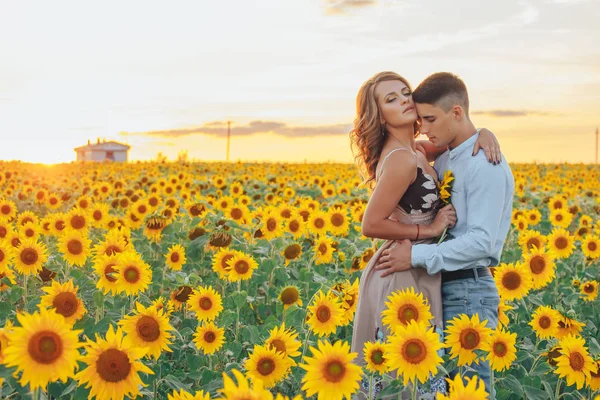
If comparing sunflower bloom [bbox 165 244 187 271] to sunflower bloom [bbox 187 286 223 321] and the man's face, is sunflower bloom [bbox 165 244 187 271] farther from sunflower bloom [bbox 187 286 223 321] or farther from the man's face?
the man's face

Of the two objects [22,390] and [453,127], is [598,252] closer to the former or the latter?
[453,127]

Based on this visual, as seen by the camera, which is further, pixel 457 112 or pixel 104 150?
pixel 104 150

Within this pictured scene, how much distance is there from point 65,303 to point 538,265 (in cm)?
333

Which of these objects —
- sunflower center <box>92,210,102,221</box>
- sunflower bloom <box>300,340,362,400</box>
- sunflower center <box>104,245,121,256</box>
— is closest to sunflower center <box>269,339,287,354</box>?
sunflower bloom <box>300,340,362,400</box>

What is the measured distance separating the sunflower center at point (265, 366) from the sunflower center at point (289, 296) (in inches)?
61.3

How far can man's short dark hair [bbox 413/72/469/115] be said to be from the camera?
355cm

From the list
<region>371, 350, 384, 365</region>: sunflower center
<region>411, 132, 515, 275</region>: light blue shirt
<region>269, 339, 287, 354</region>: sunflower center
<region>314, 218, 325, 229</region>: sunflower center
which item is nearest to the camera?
<region>371, 350, 384, 365</region>: sunflower center

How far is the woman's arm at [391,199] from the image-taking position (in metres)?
3.50

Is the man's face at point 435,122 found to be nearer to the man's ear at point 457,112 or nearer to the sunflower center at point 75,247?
the man's ear at point 457,112

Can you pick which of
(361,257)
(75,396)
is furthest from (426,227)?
(361,257)

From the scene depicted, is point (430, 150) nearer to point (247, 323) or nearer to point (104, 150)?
point (247, 323)

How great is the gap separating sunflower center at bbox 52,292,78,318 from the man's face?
2.12 metres

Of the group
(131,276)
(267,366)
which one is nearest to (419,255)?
(267,366)

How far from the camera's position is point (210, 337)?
4180mm
